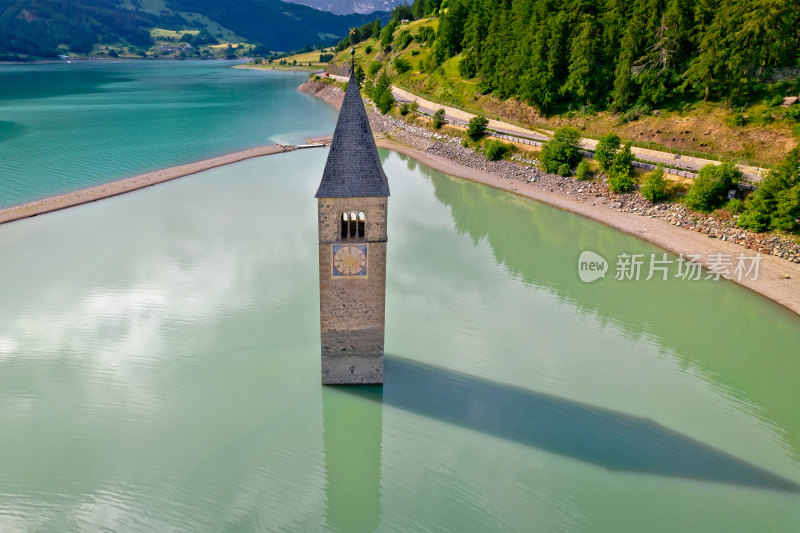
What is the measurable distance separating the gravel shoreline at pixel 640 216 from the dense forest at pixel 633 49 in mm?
14316

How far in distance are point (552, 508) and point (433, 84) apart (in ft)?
292

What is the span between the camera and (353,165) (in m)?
20.2

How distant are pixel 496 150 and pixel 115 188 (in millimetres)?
46596

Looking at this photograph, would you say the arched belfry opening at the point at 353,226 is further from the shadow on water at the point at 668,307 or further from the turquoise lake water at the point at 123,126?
the turquoise lake water at the point at 123,126

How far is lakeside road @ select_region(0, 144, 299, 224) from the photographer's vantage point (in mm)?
49500

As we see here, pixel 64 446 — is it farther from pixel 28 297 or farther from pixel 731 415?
pixel 731 415

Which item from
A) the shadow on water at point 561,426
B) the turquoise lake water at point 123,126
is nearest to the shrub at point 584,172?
the shadow on water at point 561,426

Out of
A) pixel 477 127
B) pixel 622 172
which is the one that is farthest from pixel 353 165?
pixel 477 127

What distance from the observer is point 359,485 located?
2081cm

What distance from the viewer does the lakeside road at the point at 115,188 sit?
49.5m

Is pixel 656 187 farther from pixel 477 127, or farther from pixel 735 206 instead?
pixel 477 127

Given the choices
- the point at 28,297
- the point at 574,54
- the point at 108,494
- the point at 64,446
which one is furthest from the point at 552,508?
the point at 574,54

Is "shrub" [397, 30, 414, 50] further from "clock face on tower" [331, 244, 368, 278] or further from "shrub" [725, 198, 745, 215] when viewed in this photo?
"clock face on tower" [331, 244, 368, 278]

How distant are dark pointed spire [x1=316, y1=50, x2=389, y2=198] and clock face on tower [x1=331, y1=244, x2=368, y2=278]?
2397mm
